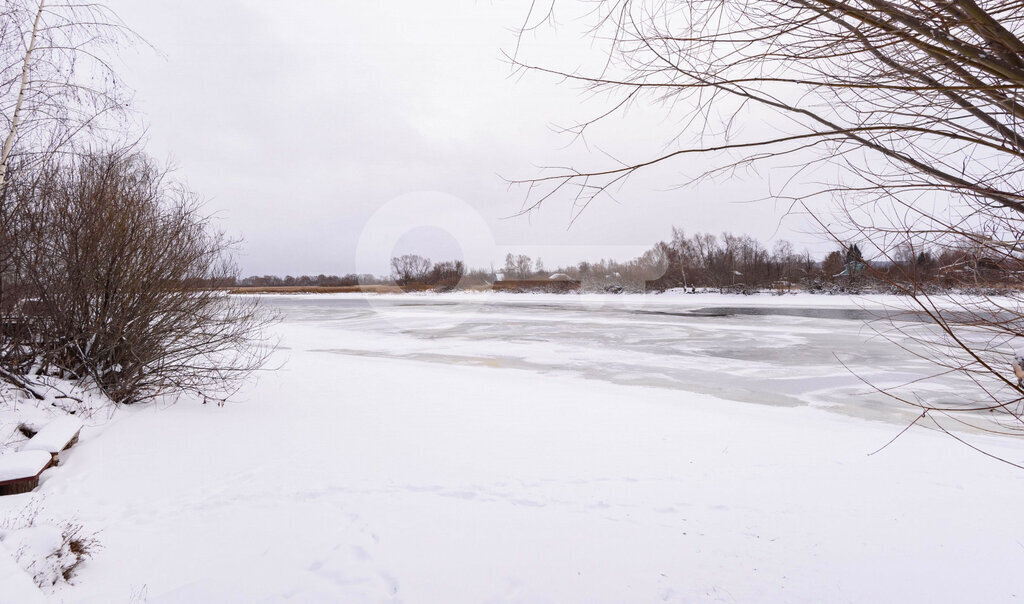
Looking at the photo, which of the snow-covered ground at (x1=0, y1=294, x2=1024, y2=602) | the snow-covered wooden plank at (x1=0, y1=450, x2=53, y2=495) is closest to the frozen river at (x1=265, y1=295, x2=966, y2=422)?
the snow-covered ground at (x1=0, y1=294, x2=1024, y2=602)

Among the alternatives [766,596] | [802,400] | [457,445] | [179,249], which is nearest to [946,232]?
[766,596]

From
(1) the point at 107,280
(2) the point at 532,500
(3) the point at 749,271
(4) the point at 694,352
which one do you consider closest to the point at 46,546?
(2) the point at 532,500

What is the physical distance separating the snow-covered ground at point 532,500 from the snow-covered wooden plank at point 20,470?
0.58 ft

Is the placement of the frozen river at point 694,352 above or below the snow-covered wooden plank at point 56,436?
below

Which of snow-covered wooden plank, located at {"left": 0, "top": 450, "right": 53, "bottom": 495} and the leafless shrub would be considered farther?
the leafless shrub

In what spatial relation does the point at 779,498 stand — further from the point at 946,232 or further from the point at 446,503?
the point at 946,232

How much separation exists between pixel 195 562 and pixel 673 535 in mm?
3491

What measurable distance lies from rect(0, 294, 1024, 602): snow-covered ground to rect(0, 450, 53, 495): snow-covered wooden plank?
0.18 m

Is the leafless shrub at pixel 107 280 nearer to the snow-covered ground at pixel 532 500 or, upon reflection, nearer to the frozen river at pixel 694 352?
the snow-covered ground at pixel 532 500

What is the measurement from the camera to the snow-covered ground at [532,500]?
3217mm

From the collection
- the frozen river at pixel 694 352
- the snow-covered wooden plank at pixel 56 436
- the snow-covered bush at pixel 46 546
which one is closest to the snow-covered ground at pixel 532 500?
the snow-covered bush at pixel 46 546

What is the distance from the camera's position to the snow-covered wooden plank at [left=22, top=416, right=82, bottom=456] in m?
4.56

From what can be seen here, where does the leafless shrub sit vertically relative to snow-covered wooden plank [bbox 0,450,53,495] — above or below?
above

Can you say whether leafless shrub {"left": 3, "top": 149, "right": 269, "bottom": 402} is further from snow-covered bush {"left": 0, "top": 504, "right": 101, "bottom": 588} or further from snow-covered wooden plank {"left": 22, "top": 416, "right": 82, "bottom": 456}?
snow-covered bush {"left": 0, "top": 504, "right": 101, "bottom": 588}
